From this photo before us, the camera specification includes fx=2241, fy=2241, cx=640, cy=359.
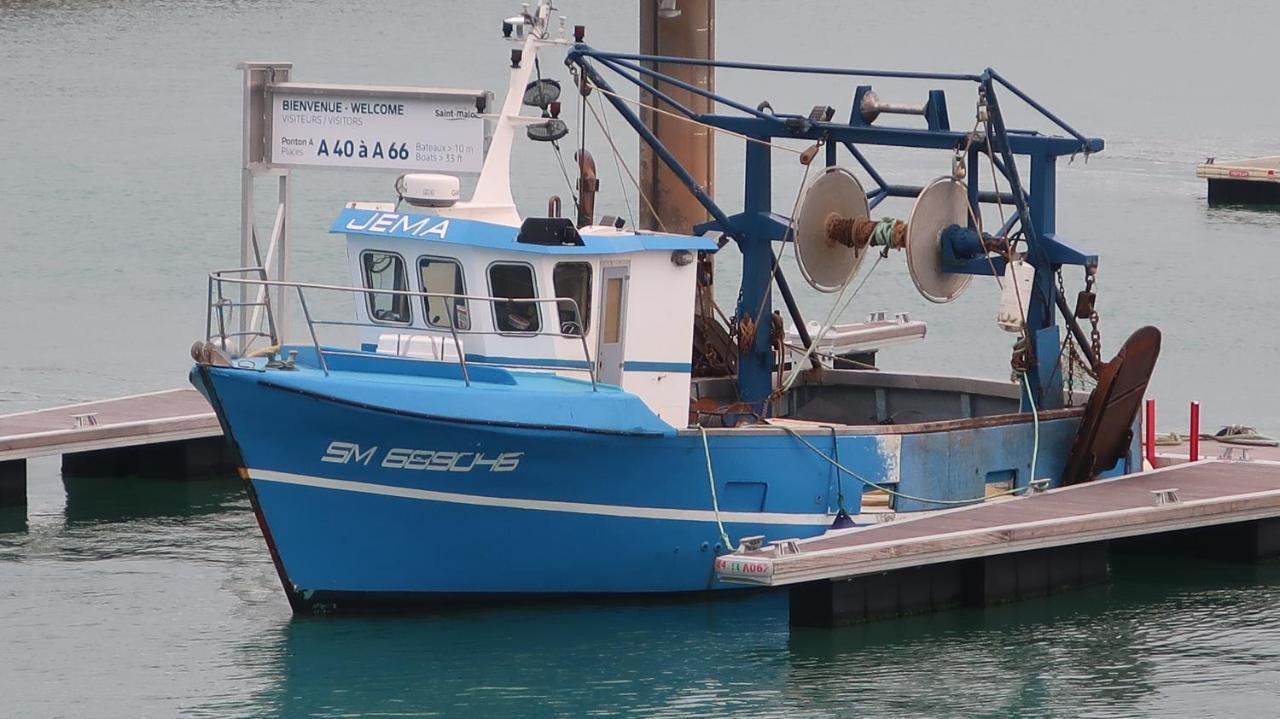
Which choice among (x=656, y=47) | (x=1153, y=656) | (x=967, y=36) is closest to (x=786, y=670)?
(x=1153, y=656)

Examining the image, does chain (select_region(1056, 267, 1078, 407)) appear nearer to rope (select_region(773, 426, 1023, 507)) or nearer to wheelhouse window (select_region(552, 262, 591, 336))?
rope (select_region(773, 426, 1023, 507))

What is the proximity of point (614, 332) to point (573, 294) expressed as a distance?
0.46 metres

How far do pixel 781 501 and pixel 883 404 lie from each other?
11.5 ft

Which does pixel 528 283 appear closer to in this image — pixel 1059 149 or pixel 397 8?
pixel 1059 149

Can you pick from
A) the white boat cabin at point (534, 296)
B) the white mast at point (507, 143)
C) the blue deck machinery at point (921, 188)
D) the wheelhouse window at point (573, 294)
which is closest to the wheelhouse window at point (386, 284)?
the white boat cabin at point (534, 296)

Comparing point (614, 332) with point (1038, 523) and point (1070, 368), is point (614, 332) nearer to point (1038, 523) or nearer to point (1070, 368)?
point (1038, 523)

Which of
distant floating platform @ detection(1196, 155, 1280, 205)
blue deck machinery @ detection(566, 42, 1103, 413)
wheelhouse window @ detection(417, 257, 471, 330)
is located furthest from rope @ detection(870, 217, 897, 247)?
distant floating platform @ detection(1196, 155, 1280, 205)

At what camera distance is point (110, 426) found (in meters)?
19.7

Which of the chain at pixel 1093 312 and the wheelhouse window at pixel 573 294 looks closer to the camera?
the wheelhouse window at pixel 573 294

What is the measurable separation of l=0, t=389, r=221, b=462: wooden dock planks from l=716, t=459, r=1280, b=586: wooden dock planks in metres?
6.96

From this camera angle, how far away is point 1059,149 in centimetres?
1727

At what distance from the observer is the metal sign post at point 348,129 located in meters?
18.5

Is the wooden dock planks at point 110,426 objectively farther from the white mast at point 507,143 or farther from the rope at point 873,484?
the rope at point 873,484

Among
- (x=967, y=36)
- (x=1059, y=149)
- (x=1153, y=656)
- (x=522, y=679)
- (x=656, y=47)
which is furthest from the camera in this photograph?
(x=967, y=36)
